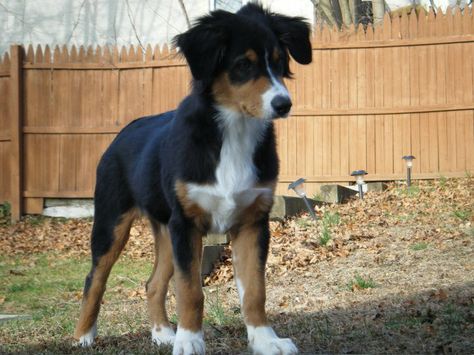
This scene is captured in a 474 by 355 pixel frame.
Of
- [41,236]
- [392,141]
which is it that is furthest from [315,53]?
[41,236]

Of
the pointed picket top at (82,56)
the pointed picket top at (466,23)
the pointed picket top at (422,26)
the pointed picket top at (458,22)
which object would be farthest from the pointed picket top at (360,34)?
the pointed picket top at (82,56)

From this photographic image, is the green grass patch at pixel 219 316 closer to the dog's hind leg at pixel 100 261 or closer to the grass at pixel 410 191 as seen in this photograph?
the dog's hind leg at pixel 100 261

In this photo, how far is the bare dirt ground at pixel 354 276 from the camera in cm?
473

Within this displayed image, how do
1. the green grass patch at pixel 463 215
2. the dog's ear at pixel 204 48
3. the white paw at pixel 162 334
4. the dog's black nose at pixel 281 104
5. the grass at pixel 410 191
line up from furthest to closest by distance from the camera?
1. the grass at pixel 410 191
2. the green grass patch at pixel 463 215
3. the white paw at pixel 162 334
4. the dog's ear at pixel 204 48
5. the dog's black nose at pixel 281 104

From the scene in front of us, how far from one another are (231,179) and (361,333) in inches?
54.5

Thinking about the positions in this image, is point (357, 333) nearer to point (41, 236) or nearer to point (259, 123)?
point (259, 123)

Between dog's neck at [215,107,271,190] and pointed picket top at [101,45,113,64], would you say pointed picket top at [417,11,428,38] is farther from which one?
dog's neck at [215,107,271,190]

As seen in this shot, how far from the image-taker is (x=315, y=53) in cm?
1391

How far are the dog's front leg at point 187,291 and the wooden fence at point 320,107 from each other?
9.65 m

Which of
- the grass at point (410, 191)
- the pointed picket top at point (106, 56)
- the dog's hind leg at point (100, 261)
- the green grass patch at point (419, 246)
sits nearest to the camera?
the dog's hind leg at point (100, 261)

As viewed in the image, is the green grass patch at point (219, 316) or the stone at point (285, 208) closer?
the green grass patch at point (219, 316)

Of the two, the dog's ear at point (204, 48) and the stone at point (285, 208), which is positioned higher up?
the dog's ear at point (204, 48)

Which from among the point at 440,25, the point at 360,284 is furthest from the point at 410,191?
Answer: the point at 360,284

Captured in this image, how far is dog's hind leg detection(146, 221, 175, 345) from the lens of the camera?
17.2ft
